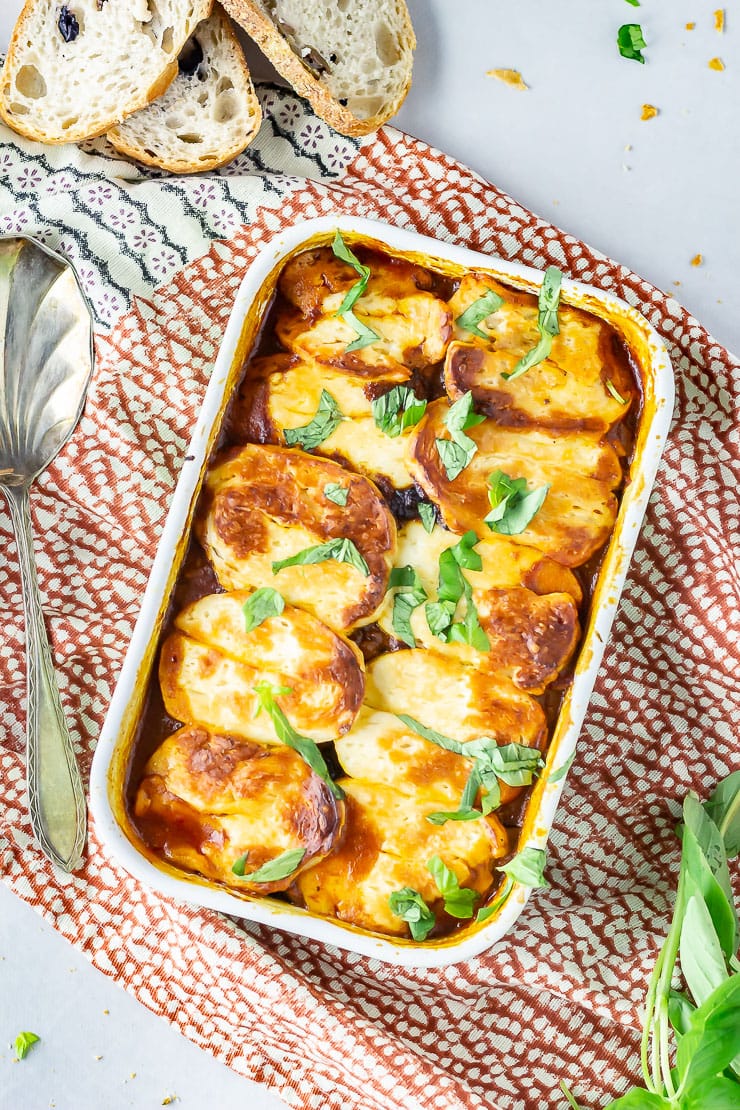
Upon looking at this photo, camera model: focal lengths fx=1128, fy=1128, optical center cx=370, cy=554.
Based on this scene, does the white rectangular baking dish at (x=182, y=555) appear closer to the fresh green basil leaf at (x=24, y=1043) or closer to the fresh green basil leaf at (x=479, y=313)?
the fresh green basil leaf at (x=479, y=313)

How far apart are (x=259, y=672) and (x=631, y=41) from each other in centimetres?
138

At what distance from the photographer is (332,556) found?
177 centimetres

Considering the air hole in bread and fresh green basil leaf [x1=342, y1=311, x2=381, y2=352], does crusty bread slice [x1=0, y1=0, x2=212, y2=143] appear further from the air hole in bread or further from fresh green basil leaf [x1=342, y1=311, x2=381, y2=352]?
fresh green basil leaf [x1=342, y1=311, x2=381, y2=352]

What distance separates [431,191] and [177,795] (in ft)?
3.90

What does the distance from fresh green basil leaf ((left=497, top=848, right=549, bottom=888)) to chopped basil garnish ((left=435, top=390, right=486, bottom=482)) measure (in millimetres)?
593

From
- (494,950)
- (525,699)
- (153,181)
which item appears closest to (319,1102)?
(494,950)

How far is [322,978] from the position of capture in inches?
80.6

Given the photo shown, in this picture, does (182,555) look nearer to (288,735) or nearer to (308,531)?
(308,531)

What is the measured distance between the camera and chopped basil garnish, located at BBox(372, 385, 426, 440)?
1.79 m

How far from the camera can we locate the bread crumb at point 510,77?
2.16m

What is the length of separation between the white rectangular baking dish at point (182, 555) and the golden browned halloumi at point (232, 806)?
1.5 inches

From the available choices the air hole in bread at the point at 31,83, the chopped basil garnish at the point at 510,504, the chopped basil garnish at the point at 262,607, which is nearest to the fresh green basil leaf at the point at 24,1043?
the chopped basil garnish at the point at 262,607

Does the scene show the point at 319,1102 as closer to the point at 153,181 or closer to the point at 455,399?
the point at 455,399

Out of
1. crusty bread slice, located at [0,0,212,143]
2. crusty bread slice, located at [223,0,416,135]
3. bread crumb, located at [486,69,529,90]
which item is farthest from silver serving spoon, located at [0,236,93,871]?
bread crumb, located at [486,69,529,90]
